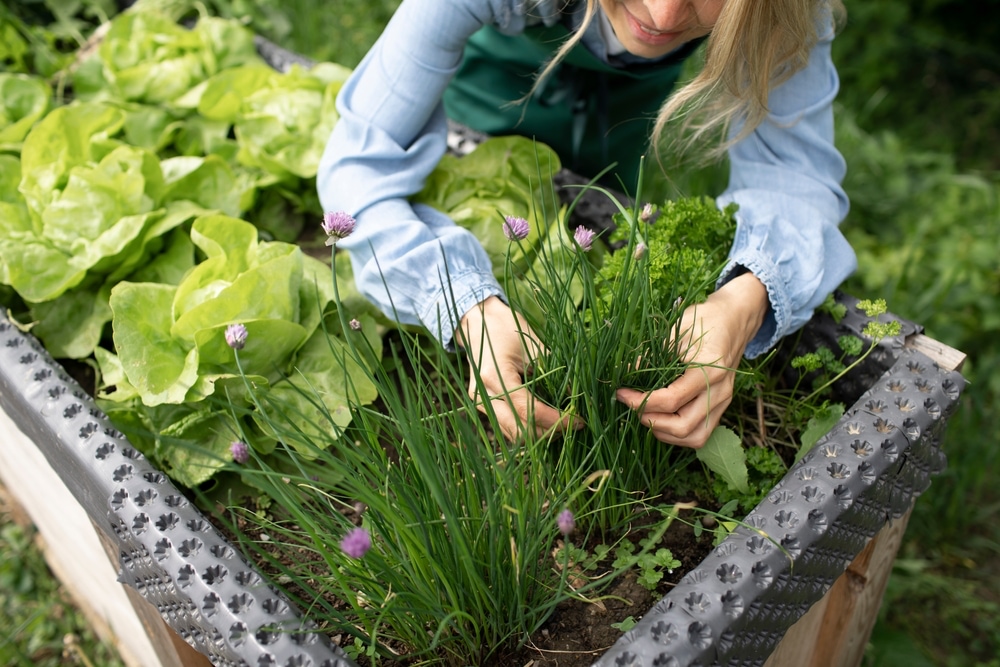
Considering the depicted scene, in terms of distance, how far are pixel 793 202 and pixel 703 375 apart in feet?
1.23

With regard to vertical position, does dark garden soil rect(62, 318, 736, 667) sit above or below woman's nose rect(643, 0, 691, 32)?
below

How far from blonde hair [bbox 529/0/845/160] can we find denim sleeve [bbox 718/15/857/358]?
0.08 m

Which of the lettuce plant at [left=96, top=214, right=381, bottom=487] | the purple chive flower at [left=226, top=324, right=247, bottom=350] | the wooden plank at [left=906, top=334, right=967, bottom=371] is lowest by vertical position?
the lettuce plant at [left=96, top=214, right=381, bottom=487]

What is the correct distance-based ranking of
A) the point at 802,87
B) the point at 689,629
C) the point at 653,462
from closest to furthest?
1. the point at 689,629
2. the point at 653,462
3. the point at 802,87

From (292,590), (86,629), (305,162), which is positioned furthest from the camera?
(86,629)

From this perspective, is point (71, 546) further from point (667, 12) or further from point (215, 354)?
point (667, 12)

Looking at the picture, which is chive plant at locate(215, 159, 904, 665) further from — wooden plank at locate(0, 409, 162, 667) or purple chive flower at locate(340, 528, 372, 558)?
wooden plank at locate(0, 409, 162, 667)

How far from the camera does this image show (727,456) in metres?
1.01

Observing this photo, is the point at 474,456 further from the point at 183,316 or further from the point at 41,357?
the point at 41,357

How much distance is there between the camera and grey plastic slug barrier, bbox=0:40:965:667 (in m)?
0.79

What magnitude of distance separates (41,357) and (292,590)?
1.65 feet

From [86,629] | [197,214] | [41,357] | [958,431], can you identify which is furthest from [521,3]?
[86,629]

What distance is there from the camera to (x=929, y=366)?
41.3 inches

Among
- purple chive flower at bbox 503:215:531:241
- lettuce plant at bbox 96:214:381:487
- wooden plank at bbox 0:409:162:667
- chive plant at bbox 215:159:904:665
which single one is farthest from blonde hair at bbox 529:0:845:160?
wooden plank at bbox 0:409:162:667
